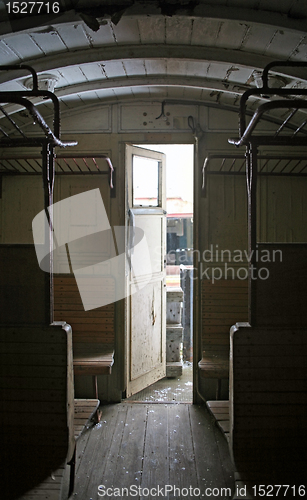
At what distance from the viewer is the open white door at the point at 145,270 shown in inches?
133

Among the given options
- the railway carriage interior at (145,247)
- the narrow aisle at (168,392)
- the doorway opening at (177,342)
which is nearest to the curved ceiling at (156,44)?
the railway carriage interior at (145,247)

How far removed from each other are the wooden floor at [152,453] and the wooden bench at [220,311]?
57 cm

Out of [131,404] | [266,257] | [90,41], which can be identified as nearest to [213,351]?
[131,404]

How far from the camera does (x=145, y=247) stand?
362 cm

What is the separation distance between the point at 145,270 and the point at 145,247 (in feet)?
0.83

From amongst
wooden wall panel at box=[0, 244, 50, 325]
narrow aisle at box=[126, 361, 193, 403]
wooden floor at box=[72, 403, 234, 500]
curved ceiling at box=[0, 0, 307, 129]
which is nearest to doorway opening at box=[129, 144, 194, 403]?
narrow aisle at box=[126, 361, 193, 403]

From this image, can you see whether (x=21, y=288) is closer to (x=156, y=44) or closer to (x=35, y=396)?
(x=35, y=396)

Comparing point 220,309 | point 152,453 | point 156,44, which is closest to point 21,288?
point 152,453

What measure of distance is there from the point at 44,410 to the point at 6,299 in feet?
2.14

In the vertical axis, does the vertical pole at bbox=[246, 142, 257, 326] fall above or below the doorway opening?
above

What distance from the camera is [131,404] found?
10.7 ft

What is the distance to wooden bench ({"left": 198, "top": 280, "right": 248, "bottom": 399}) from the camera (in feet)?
10.3

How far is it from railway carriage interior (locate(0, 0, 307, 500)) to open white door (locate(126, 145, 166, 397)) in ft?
0.07

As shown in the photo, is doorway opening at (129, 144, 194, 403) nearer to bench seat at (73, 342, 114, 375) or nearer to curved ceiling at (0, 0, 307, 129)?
bench seat at (73, 342, 114, 375)
